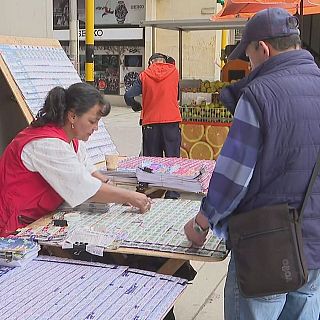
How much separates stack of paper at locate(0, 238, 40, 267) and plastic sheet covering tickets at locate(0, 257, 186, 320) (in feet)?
0.09

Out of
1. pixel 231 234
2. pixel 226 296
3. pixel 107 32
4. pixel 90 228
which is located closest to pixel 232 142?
pixel 231 234

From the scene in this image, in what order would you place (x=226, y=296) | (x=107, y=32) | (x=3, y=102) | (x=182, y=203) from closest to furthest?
1. (x=226, y=296)
2. (x=182, y=203)
3. (x=3, y=102)
4. (x=107, y=32)

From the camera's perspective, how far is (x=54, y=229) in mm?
2490

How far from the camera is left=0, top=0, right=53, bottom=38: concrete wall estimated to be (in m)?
4.25

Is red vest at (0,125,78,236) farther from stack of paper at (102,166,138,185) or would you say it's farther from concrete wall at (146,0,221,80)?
concrete wall at (146,0,221,80)

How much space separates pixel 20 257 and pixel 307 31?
8.50 m

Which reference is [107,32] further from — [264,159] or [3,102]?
[264,159]

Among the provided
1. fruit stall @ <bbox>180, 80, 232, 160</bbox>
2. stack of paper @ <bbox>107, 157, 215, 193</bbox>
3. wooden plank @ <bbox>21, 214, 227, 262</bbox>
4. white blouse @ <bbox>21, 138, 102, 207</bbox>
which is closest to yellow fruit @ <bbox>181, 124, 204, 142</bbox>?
fruit stall @ <bbox>180, 80, 232, 160</bbox>

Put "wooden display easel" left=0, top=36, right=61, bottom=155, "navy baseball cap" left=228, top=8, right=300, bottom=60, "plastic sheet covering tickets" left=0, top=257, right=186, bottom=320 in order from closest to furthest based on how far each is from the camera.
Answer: "plastic sheet covering tickets" left=0, top=257, right=186, bottom=320, "navy baseball cap" left=228, top=8, right=300, bottom=60, "wooden display easel" left=0, top=36, right=61, bottom=155

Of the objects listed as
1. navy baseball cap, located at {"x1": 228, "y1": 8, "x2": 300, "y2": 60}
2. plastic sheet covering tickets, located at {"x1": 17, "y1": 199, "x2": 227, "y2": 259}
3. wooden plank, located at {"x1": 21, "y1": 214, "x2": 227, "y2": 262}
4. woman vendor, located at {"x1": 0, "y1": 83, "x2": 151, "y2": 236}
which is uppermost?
navy baseball cap, located at {"x1": 228, "y1": 8, "x2": 300, "y2": 60}

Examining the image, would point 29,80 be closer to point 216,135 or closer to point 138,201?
point 138,201

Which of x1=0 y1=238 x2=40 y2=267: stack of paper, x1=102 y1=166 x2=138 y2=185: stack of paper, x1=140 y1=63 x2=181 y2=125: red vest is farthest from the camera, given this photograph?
x1=140 y1=63 x2=181 y2=125: red vest

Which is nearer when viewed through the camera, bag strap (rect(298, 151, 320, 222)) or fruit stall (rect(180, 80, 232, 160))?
bag strap (rect(298, 151, 320, 222))

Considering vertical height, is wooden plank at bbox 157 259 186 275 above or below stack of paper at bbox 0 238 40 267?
below
